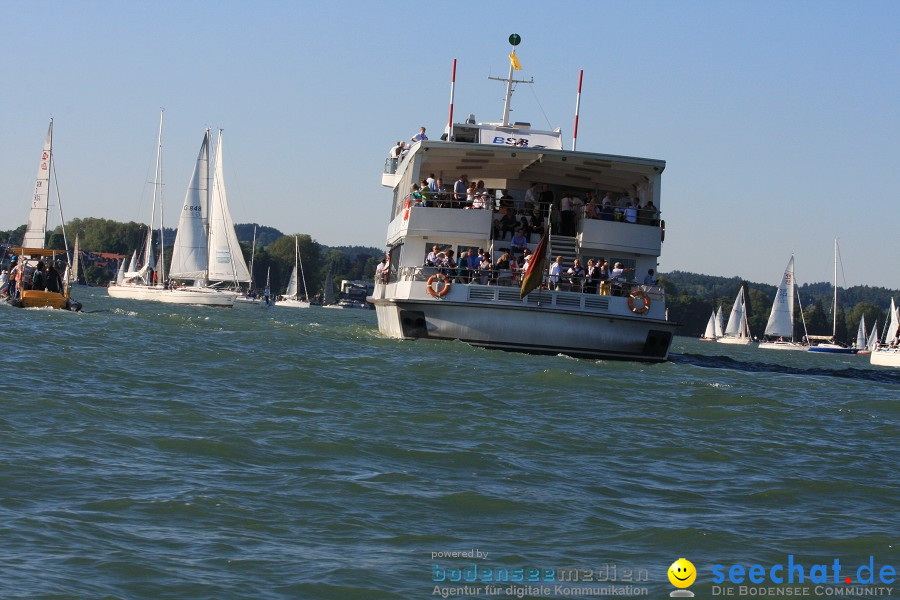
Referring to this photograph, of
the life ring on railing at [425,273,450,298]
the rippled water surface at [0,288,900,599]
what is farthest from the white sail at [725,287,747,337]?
the rippled water surface at [0,288,900,599]

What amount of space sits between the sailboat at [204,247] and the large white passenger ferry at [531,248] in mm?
41031

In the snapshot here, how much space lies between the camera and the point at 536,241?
27.8 metres

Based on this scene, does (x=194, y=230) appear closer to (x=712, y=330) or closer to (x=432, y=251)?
(x=432, y=251)

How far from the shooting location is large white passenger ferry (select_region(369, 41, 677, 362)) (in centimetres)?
Result: 2478

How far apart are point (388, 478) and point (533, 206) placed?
63.1 ft

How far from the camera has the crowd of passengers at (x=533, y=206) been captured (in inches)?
1062

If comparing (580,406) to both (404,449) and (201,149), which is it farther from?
(201,149)

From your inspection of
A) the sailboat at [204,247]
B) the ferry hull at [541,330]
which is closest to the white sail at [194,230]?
the sailboat at [204,247]

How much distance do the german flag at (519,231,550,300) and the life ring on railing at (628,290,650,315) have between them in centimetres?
205

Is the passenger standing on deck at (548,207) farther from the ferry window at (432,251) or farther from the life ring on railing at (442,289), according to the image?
the life ring on railing at (442,289)

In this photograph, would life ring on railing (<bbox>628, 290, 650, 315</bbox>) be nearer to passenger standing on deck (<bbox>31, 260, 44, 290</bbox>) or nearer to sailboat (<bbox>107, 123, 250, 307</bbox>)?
passenger standing on deck (<bbox>31, 260, 44, 290</bbox>)

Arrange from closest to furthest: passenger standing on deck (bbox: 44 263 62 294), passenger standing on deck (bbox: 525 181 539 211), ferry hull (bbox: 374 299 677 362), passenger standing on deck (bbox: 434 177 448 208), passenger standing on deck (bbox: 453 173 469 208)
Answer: ferry hull (bbox: 374 299 677 362), passenger standing on deck (bbox: 434 177 448 208), passenger standing on deck (bbox: 453 173 469 208), passenger standing on deck (bbox: 525 181 539 211), passenger standing on deck (bbox: 44 263 62 294)

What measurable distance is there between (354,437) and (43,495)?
379cm

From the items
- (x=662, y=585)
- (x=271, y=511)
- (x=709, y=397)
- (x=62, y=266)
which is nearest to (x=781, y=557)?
(x=662, y=585)
